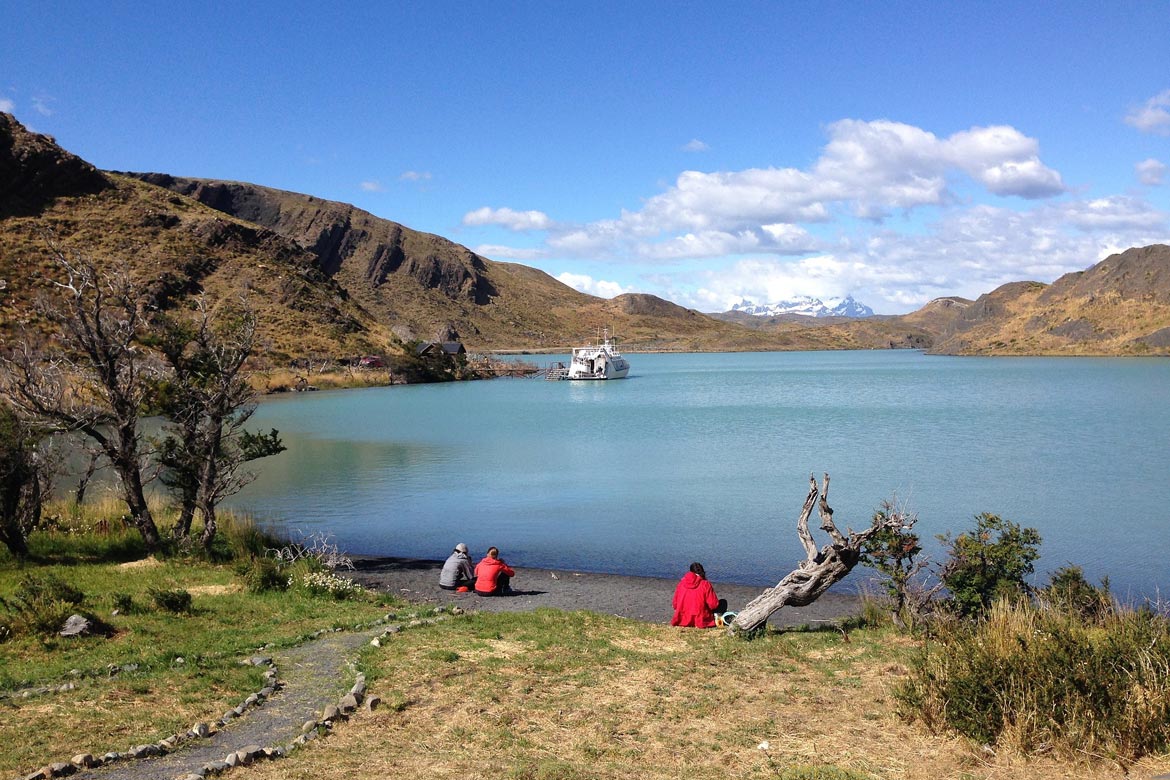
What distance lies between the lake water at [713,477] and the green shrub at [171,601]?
875 centimetres

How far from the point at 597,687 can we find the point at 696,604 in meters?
3.80

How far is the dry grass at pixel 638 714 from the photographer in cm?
658

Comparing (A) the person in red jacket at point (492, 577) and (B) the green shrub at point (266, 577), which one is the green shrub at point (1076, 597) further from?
(B) the green shrub at point (266, 577)

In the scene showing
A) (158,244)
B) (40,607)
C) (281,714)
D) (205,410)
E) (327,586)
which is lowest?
(327,586)

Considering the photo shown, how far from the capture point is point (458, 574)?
15.4 metres

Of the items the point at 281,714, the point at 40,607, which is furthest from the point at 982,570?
the point at 40,607

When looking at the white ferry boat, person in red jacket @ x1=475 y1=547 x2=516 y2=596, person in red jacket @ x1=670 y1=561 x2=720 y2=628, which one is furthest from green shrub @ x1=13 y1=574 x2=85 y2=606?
the white ferry boat

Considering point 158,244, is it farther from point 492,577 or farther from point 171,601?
point 171,601

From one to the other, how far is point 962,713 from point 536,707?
152 inches

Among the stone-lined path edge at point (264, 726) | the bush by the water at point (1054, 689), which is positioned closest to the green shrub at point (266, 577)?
the stone-lined path edge at point (264, 726)

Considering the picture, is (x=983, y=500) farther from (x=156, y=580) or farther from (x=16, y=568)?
(x=16, y=568)

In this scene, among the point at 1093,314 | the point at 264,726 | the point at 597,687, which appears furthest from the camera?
the point at 1093,314

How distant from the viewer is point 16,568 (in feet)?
45.4

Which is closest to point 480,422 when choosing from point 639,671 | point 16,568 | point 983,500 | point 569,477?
point 569,477
